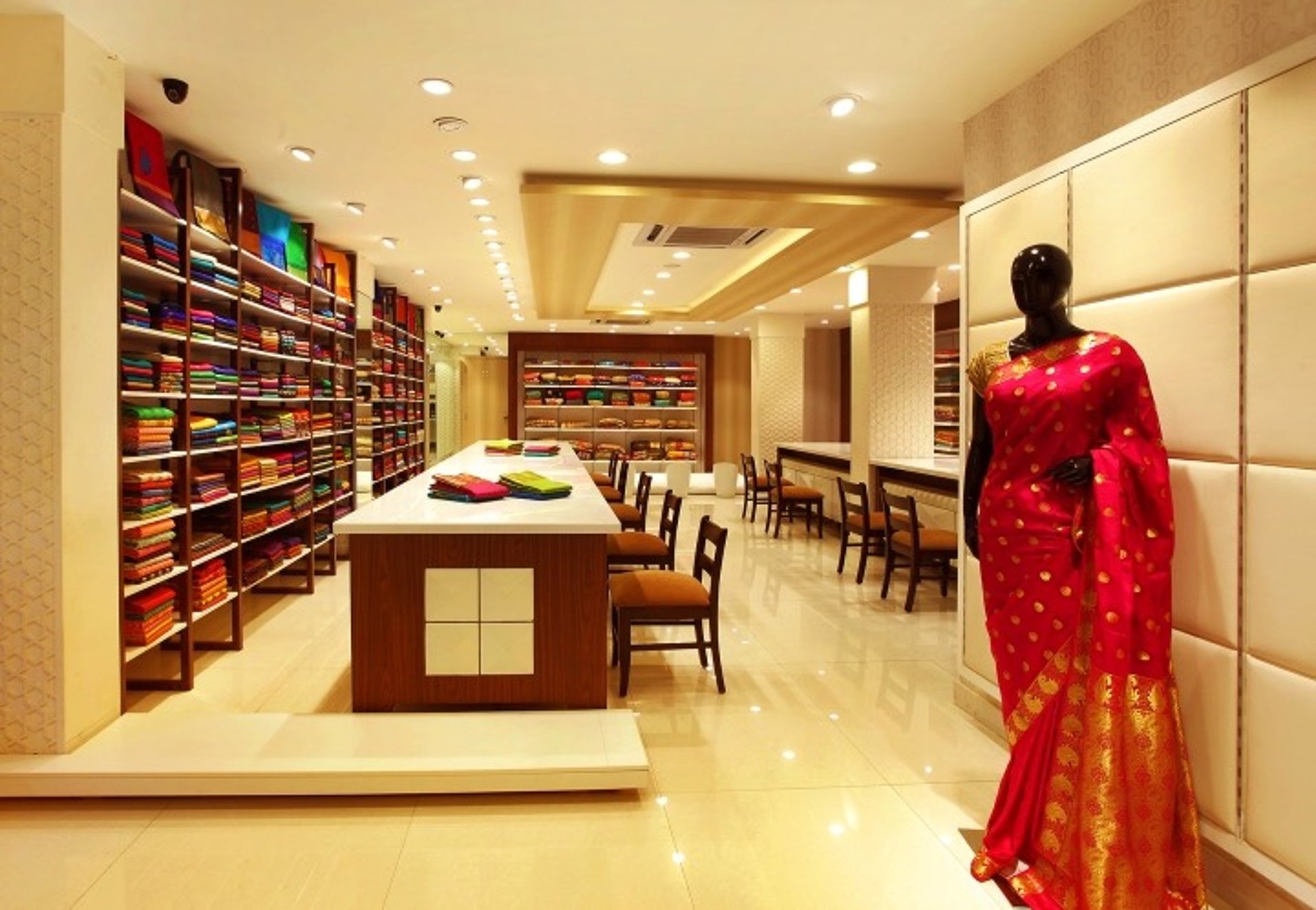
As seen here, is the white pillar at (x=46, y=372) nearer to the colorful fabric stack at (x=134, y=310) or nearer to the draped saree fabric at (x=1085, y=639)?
the colorful fabric stack at (x=134, y=310)

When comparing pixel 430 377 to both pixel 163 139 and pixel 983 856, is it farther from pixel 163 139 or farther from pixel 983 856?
pixel 983 856

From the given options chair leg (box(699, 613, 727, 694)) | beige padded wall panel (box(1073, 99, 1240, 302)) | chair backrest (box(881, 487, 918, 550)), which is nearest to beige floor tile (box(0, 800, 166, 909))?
chair leg (box(699, 613, 727, 694))

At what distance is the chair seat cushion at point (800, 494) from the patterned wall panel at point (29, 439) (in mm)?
6534

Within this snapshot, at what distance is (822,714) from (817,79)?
269 cm

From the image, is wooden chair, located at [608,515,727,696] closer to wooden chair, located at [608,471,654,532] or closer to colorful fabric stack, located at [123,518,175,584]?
wooden chair, located at [608,471,654,532]

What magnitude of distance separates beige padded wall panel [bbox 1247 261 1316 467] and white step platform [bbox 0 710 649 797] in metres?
2.07

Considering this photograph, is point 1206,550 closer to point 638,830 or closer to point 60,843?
point 638,830

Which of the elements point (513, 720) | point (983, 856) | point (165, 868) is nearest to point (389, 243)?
point (513, 720)

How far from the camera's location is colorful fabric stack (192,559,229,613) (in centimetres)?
397

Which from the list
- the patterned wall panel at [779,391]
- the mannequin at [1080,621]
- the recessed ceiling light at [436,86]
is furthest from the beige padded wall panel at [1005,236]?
the patterned wall panel at [779,391]

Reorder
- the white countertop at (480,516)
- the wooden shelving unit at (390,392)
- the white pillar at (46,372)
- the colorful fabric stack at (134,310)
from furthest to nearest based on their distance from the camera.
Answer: the wooden shelving unit at (390,392) → the colorful fabric stack at (134,310) → the white countertop at (480,516) → the white pillar at (46,372)

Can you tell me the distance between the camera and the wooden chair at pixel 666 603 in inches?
142

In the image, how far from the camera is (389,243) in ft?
21.1

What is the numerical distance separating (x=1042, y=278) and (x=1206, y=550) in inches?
34.7
